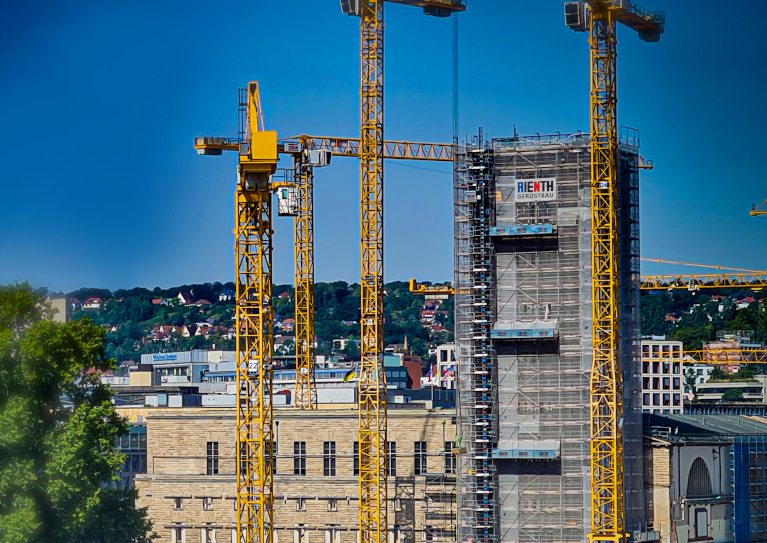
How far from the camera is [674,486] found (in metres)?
100

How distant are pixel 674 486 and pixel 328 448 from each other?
75.4 feet

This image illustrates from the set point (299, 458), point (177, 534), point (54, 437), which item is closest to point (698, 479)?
point (299, 458)

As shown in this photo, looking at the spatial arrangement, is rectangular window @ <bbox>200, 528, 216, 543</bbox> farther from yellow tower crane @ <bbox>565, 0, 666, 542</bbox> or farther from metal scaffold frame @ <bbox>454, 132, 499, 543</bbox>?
yellow tower crane @ <bbox>565, 0, 666, 542</bbox>

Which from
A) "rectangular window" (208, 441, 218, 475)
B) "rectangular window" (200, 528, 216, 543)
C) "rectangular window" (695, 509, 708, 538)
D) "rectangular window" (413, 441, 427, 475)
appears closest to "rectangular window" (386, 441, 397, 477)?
"rectangular window" (413, 441, 427, 475)

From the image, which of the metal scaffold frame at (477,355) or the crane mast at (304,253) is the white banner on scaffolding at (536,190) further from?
the crane mast at (304,253)

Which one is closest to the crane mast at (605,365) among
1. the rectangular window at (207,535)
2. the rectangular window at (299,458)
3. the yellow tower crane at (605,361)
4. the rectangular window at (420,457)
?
the yellow tower crane at (605,361)

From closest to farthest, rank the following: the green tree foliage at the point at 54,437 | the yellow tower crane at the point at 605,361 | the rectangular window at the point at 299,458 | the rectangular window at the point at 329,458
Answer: the green tree foliage at the point at 54,437
the yellow tower crane at the point at 605,361
the rectangular window at the point at 329,458
the rectangular window at the point at 299,458

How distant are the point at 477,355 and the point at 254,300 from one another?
49.4 ft

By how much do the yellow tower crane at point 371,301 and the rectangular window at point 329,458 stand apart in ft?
9.69

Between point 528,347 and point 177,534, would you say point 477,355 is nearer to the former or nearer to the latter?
point 528,347

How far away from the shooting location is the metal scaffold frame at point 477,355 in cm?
9850

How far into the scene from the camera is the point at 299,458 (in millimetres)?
107562

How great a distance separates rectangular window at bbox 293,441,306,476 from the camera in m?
108

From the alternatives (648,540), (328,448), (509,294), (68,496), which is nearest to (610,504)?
(648,540)
